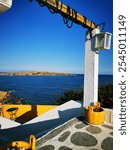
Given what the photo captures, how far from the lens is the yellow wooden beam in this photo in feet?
12.4

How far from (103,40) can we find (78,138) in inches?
86.9

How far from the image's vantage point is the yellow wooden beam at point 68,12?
3.78 metres

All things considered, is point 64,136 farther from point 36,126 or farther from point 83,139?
point 36,126

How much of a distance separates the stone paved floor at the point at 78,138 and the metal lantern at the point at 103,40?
1765 mm

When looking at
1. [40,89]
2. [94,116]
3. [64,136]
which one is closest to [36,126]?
[64,136]

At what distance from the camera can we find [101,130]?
4254mm

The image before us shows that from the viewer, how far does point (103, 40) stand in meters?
4.63

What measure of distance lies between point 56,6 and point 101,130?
8.70 feet

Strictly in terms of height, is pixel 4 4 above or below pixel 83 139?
above

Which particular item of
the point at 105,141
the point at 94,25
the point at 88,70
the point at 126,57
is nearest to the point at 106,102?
the point at 88,70

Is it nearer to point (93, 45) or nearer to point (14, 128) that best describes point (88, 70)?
point (93, 45)

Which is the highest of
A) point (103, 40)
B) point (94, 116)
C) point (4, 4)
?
point (103, 40)

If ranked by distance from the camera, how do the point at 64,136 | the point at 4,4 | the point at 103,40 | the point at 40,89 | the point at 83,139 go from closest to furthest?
the point at 4,4
the point at 83,139
the point at 64,136
the point at 103,40
the point at 40,89

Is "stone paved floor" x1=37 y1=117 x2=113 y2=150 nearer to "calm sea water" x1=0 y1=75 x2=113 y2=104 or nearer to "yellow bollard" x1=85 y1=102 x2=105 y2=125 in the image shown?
"yellow bollard" x1=85 y1=102 x2=105 y2=125
